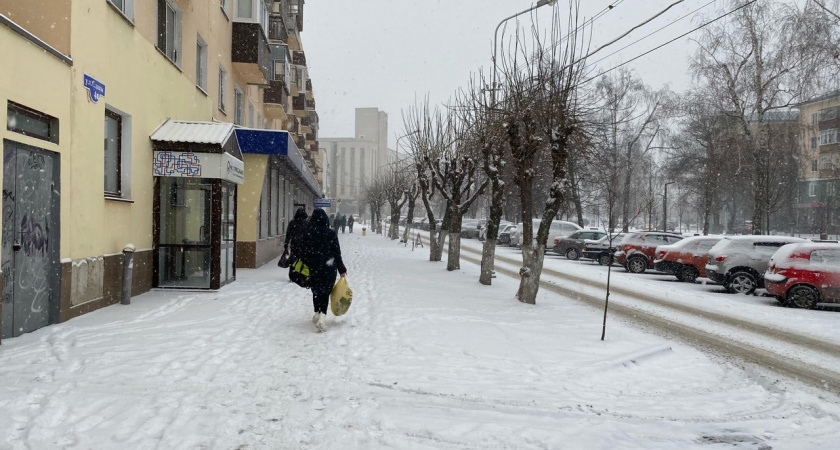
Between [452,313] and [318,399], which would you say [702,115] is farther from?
[318,399]

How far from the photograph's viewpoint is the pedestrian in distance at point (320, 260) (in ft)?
27.7

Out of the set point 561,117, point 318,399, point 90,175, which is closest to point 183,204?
point 90,175

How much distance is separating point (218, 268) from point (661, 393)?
8511 millimetres

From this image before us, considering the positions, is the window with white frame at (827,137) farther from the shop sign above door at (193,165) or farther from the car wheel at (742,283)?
the shop sign above door at (193,165)

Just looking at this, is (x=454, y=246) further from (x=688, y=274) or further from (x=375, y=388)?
(x=375, y=388)

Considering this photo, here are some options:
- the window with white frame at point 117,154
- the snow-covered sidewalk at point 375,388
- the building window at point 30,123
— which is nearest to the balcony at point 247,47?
the window with white frame at point 117,154

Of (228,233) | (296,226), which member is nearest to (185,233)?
(228,233)

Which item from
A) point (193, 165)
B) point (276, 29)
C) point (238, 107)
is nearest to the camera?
point (193, 165)

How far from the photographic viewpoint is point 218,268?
1178 centimetres

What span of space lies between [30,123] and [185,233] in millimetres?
5245

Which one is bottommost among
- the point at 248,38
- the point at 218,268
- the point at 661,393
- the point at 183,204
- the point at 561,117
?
the point at 661,393

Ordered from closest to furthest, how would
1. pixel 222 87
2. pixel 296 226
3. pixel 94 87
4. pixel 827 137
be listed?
pixel 94 87 → pixel 296 226 → pixel 222 87 → pixel 827 137

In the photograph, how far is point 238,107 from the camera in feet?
69.1

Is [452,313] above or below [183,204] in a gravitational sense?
below
